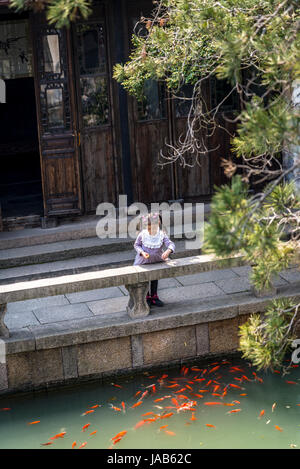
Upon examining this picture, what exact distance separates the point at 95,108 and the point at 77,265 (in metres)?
2.40

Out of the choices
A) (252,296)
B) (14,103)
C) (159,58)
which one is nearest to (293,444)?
(252,296)

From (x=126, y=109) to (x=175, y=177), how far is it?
4.26 feet

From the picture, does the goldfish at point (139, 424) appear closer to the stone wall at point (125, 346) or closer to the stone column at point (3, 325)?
the stone wall at point (125, 346)

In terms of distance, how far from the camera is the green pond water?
327 inches

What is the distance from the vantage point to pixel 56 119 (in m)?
11.8

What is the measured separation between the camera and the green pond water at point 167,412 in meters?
8.30

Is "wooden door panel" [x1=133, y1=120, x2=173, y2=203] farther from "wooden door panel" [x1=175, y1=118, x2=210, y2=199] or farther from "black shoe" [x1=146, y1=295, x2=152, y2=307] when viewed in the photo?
"black shoe" [x1=146, y1=295, x2=152, y2=307]

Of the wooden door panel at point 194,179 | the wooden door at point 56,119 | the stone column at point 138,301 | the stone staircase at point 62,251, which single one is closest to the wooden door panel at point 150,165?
the wooden door panel at point 194,179

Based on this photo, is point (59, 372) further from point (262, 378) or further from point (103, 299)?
point (262, 378)

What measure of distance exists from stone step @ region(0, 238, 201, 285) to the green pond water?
1.88 metres

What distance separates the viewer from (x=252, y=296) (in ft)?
32.4

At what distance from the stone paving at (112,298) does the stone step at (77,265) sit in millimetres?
402

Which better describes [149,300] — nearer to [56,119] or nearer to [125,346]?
[125,346]

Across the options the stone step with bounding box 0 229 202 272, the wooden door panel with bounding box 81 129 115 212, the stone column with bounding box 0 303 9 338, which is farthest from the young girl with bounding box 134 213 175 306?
the wooden door panel with bounding box 81 129 115 212
